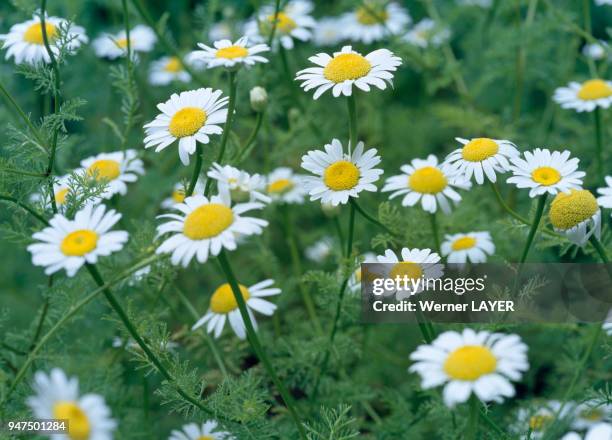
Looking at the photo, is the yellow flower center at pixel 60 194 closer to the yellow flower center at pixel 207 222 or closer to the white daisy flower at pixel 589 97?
the yellow flower center at pixel 207 222

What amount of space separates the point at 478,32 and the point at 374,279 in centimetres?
200

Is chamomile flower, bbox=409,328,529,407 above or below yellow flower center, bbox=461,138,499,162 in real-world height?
below

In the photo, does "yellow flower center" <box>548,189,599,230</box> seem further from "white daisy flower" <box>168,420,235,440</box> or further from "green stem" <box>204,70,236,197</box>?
"white daisy flower" <box>168,420,235,440</box>

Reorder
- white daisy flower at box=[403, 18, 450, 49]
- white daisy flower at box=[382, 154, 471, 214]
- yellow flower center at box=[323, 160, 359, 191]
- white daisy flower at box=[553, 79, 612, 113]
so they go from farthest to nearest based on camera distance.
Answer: white daisy flower at box=[403, 18, 450, 49]
white daisy flower at box=[553, 79, 612, 113]
white daisy flower at box=[382, 154, 471, 214]
yellow flower center at box=[323, 160, 359, 191]

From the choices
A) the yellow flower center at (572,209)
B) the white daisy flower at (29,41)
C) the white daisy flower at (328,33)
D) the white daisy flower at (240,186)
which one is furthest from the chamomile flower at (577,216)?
the white daisy flower at (328,33)

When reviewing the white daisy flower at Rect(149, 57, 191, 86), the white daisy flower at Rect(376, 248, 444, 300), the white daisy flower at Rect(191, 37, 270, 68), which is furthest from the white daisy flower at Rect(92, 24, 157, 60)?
the white daisy flower at Rect(376, 248, 444, 300)

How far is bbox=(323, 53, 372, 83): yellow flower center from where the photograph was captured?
170 cm

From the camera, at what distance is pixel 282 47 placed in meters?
2.48

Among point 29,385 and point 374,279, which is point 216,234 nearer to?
point 374,279

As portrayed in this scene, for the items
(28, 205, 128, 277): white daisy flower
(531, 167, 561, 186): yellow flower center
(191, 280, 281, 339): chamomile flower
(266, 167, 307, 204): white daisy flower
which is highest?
(266, 167, 307, 204): white daisy flower

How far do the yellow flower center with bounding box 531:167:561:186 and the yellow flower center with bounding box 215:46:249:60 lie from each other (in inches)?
28.1

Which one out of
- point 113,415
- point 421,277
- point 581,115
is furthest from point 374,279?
point 581,115

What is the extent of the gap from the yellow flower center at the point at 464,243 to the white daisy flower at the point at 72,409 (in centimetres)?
111

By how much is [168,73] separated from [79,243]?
76.5 inches
